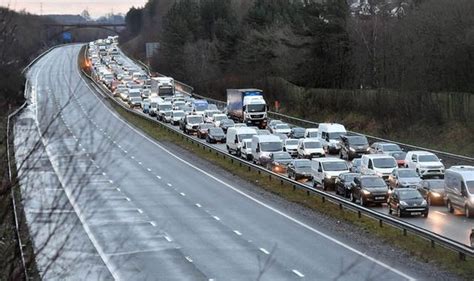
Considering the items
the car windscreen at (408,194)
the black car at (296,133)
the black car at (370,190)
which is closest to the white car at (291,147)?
the black car at (296,133)

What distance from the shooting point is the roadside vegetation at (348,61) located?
190ft

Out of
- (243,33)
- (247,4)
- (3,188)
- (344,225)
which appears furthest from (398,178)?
(247,4)

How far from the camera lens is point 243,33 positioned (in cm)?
10850

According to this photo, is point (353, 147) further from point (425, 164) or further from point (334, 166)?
point (334, 166)

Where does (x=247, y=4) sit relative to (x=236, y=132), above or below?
above

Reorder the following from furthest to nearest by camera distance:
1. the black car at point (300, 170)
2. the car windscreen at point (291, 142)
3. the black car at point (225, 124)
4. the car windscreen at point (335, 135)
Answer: the black car at point (225, 124) → the car windscreen at point (335, 135) → the car windscreen at point (291, 142) → the black car at point (300, 170)

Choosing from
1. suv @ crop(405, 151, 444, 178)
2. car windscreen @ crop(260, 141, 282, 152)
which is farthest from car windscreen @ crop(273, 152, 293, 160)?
suv @ crop(405, 151, 444, 178)

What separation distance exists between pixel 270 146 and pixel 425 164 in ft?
34.9

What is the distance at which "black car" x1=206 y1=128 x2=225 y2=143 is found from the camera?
61156 millimetres

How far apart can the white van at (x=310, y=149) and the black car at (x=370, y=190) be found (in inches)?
586

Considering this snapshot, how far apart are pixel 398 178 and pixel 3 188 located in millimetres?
31650

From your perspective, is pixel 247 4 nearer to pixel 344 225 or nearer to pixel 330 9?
pixel 330 9

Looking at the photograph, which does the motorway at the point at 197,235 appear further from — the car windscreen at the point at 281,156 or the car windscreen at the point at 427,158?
the car windscreen at the point at 427,158

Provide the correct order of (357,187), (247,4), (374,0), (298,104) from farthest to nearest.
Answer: (247,4) < (374,0) < (298,104) < (357,187)
